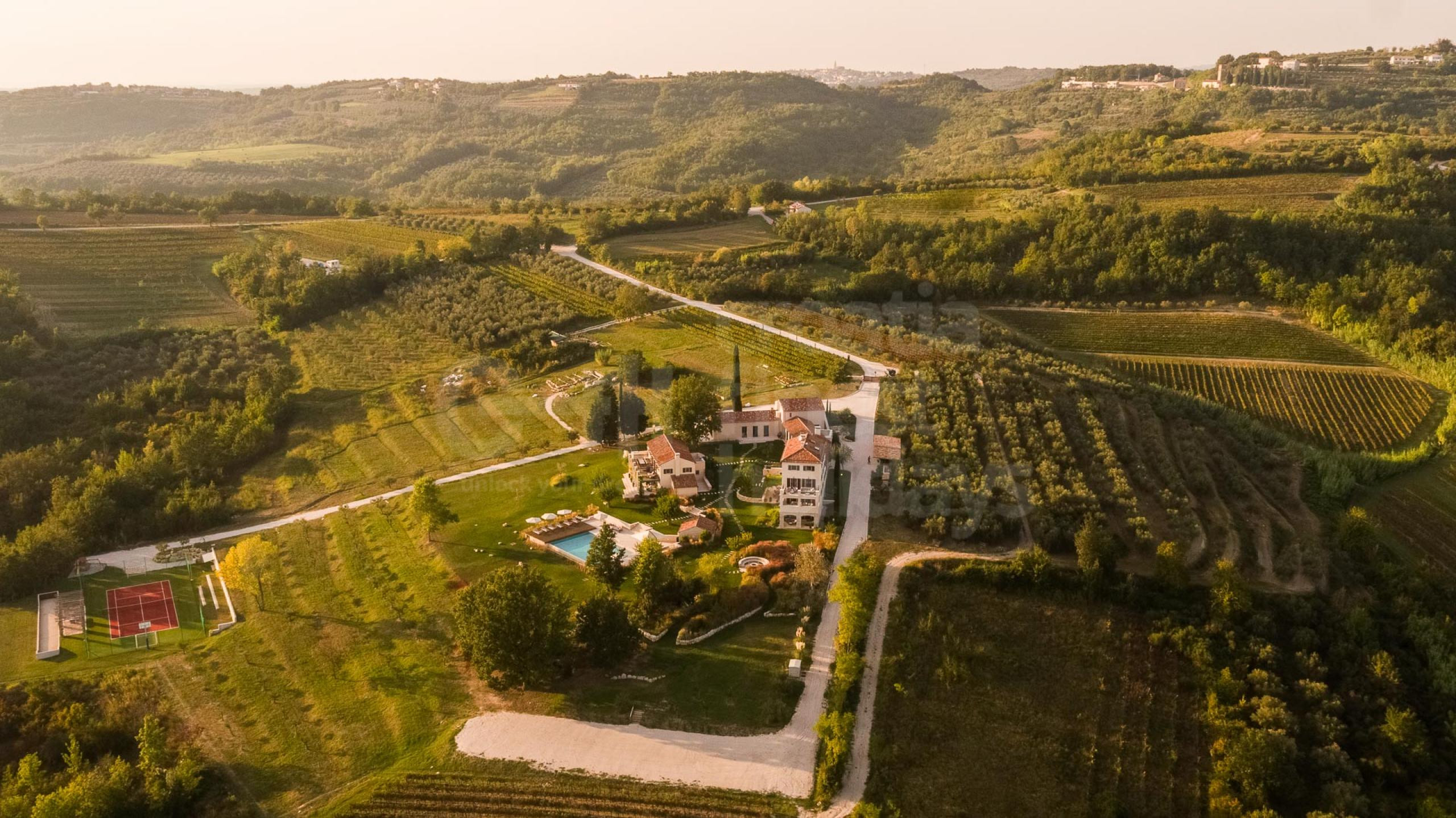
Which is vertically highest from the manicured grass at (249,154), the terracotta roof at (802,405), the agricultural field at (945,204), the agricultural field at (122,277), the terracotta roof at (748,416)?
the manicured grass at (249,154)

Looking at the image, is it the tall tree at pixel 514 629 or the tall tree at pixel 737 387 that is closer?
the tall tree at pixel 514 629

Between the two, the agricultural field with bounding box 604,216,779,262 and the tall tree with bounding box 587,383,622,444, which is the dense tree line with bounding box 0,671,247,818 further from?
the agricultural field with bounding box 604,216,779,262

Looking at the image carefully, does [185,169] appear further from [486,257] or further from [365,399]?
[365,399]

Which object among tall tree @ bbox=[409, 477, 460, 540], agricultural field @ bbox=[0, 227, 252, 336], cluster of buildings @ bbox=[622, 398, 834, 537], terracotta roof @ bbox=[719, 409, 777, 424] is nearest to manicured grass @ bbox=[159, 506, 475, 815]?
tall tree @ bbox=[409, 477, 460, 540]

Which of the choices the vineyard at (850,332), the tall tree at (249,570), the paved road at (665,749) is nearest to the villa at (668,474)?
the paved road at (665,749)

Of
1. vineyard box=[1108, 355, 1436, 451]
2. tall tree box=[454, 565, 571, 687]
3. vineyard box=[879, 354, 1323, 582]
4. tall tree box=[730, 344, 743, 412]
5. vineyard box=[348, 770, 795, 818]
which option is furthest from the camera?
vineyard box=[1108, 355, 1436, 451]

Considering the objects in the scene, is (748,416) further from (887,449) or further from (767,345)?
(767,345)

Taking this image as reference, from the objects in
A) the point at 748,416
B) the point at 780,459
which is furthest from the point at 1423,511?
the point at 748,416

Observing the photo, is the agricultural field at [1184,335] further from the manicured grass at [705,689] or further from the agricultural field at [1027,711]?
the manicured grass at [705,689]
